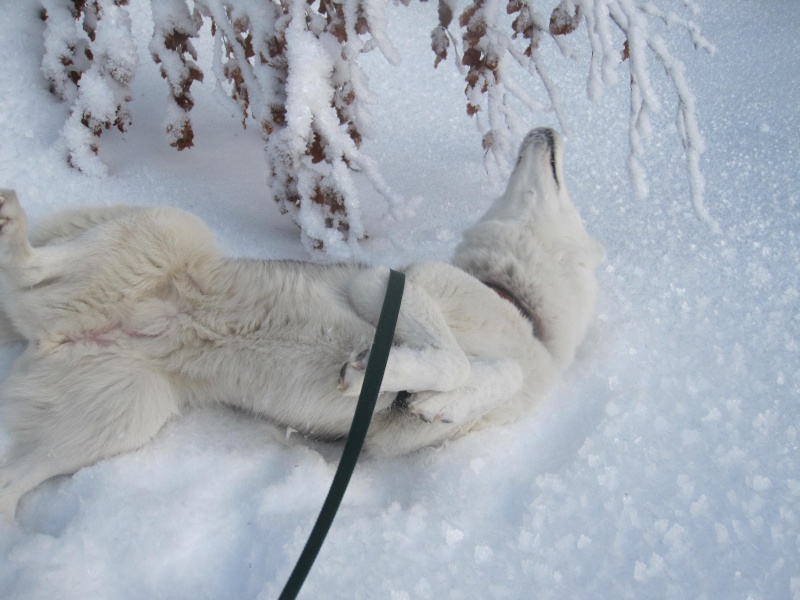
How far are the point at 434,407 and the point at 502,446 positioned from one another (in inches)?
14.8

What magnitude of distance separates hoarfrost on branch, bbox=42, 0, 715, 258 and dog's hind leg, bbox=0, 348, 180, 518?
3.68 ft

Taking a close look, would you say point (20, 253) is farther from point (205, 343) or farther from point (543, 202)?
point (543, 202)

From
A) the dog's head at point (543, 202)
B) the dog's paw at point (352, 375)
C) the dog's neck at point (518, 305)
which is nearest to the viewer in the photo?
the dog's paw at point (352, 375)

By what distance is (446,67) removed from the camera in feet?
13.4

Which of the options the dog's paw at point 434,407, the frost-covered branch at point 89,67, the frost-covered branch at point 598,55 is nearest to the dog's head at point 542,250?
the frost-covered branch at point 598,55

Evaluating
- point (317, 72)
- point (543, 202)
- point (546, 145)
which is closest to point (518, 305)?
point (543, 202)

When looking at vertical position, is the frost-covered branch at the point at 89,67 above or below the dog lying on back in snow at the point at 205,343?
above

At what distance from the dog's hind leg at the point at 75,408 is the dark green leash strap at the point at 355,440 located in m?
0.75

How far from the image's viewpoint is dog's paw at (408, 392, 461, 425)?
1.71 metres

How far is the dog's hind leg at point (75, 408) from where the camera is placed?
168 cm

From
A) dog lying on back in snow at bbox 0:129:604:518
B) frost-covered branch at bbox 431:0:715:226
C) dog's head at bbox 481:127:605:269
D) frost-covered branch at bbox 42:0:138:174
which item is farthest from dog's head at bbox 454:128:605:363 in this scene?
frost-covered branch at bbox 42:0:138:174

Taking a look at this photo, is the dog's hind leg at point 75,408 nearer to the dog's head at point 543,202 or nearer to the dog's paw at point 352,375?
the dog's paw at point 352,375

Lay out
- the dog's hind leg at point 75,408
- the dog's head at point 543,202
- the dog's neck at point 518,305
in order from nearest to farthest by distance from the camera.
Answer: the dog's hind leg at point 75,408, the dog's neck at point 518,305, the dog's head at point 543,202

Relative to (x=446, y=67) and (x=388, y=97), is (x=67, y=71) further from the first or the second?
(x=446, y=67)
